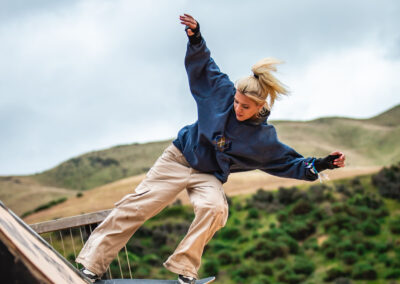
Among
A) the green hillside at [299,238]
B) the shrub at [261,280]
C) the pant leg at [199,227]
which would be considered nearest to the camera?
the pant leg at [199,227]

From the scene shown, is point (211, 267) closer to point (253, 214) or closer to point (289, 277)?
point (289, 277)

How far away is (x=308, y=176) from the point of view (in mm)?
3740

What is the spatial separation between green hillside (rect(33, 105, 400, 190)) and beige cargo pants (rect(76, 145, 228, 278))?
167ft

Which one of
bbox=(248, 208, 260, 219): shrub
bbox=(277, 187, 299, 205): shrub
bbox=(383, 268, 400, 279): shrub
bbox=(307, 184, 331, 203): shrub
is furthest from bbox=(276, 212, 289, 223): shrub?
bbox=(383, 268, 400, 279): shrub

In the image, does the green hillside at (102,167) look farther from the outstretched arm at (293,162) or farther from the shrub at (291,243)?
the outstretched arm at (293,162)

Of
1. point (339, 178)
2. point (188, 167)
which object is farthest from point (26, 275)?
point (339, 178)

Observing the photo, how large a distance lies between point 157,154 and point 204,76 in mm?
58584

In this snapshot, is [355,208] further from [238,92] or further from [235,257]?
[238,92]

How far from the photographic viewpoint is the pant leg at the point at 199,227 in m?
3.46

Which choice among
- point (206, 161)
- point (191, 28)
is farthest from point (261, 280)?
point (191, 28)

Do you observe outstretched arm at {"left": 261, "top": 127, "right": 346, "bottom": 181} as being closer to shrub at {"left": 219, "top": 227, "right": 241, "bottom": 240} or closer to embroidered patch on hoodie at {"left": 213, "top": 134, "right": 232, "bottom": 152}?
embroidered patch on hoodie at {"left": 213, "top": 134, "right": 232, "bottom": 152}

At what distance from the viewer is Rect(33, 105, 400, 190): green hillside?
5638 centimetres

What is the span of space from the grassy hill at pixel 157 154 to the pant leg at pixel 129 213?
4449 centimetres

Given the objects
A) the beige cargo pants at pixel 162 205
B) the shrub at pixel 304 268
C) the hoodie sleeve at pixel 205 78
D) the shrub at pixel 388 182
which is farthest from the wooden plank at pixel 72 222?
the shrub at pixel 388 182
